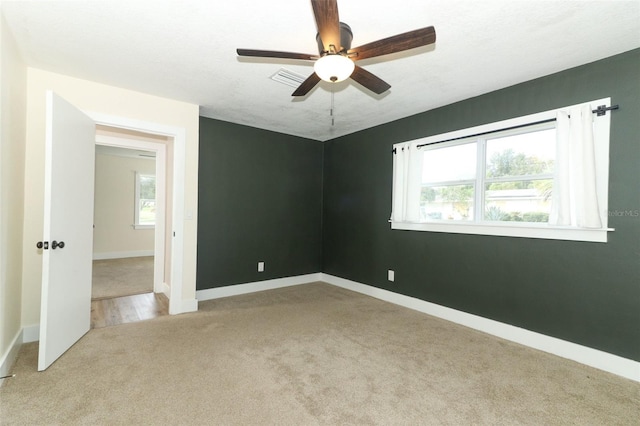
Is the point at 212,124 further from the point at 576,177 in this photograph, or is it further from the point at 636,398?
the point at 636,398

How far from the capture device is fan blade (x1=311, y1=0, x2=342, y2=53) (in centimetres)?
143

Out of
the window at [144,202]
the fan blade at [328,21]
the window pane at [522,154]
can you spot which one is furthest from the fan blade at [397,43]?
the window at [144,202]

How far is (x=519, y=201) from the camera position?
112 inches

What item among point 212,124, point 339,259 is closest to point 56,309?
point 212,124

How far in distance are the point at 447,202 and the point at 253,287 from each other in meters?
3.00

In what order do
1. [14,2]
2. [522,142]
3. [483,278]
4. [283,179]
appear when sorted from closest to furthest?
[14,2]
[522,142]
[483,278]
[283,179]

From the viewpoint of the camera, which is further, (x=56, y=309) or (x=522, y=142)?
(x=522, y=142)

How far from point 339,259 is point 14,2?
14.2 feet

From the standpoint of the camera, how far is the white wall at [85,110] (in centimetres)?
262

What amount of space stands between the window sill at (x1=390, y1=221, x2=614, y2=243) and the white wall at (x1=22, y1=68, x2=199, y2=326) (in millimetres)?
2839

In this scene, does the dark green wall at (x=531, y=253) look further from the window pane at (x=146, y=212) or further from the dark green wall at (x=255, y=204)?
the window pane at (x=146, y=212)

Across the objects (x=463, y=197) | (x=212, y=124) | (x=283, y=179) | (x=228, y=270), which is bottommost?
(x=228, y=270)

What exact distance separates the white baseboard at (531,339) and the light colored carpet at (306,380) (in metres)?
0.09

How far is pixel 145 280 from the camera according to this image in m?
4.95
